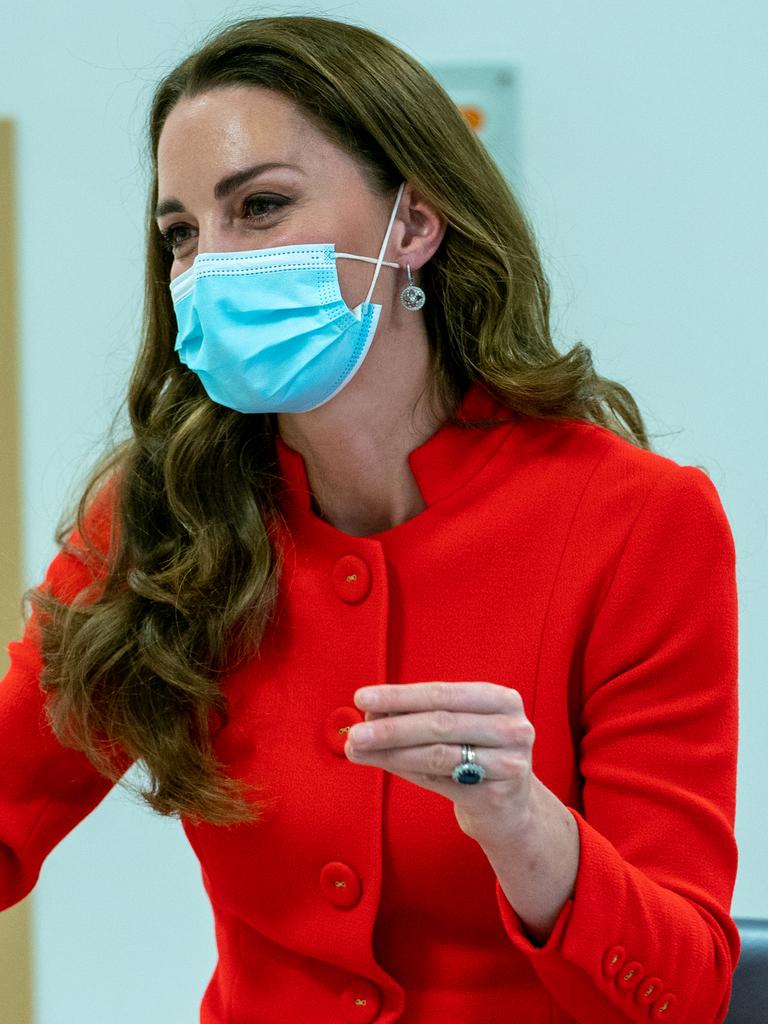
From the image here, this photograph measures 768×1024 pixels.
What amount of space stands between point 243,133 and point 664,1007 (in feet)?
3.07

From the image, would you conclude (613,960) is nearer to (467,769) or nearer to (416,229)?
(467,769)

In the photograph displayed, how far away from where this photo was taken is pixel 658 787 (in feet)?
4.00

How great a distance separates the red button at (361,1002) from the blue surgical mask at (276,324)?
1.95ft

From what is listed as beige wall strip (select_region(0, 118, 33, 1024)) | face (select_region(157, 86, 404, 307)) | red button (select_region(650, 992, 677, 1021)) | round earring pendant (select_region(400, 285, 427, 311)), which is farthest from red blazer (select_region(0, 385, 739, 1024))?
beige wall strip (select_region(0, 118, 33, 1024))

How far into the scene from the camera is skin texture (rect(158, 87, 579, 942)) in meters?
1.11

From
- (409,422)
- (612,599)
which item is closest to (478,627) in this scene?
(612,599)

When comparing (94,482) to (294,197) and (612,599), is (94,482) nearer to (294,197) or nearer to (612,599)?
(294,197)

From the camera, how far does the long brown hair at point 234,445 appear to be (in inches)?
53.9

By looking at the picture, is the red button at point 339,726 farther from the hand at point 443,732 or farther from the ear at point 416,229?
the ear at point 416,229

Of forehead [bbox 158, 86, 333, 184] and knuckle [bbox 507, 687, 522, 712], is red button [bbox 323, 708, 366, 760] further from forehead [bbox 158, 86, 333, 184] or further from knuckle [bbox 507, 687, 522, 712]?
forehead [bbox 158, 86, 333, 184]

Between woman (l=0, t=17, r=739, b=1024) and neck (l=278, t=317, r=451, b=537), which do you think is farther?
neck (l=278, t=317, r=451, b=537)

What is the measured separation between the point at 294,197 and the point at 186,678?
1.69 feet

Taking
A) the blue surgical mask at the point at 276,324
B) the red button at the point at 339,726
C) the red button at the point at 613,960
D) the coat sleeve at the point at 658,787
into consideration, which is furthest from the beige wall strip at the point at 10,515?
the red button at the point at 613,960

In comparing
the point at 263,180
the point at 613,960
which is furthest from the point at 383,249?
the point at 613,960
